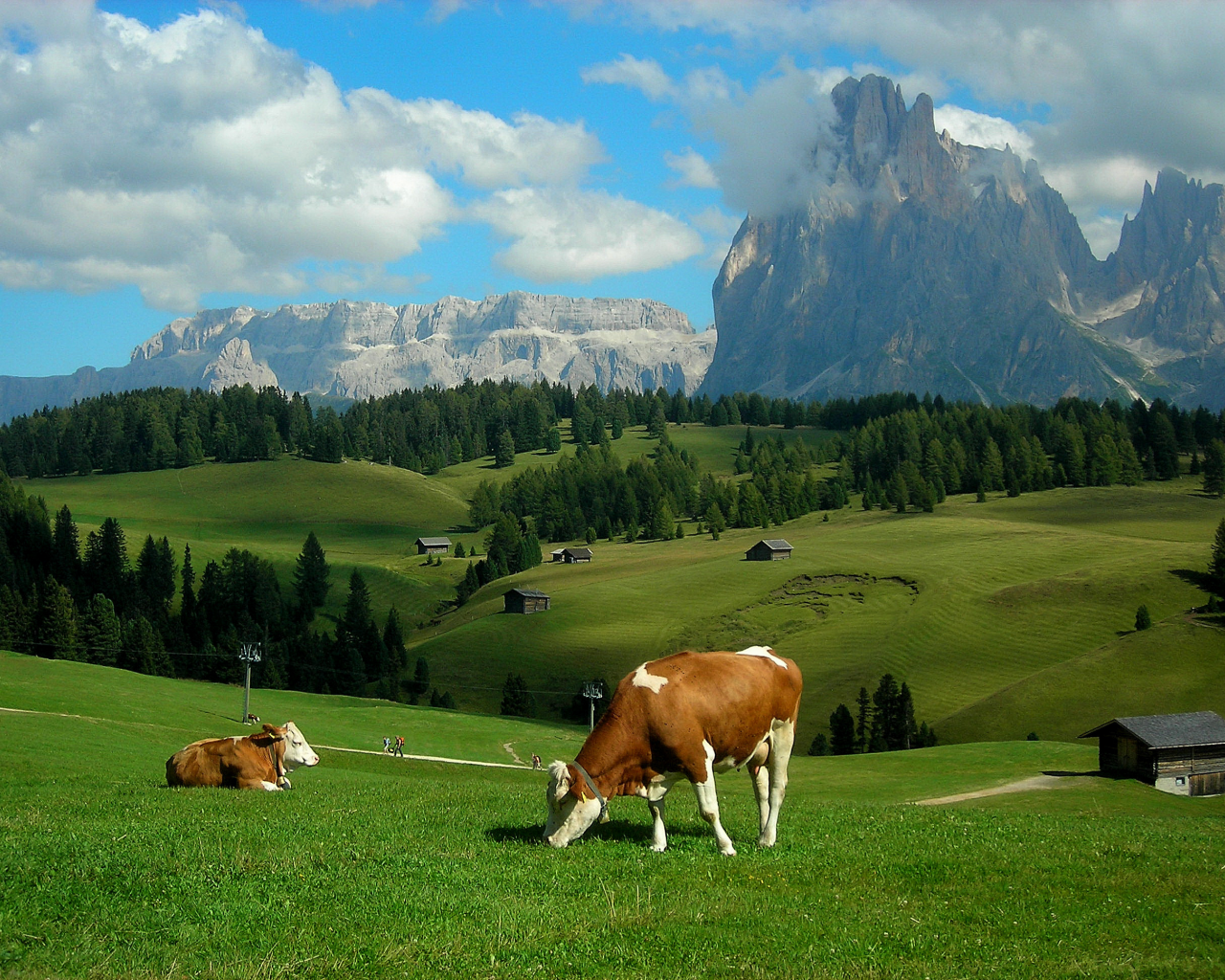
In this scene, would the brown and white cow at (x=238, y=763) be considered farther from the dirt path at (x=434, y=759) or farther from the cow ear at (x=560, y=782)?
the dirt path at (x=434, y=759)

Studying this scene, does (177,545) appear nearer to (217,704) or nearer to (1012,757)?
(217,704)

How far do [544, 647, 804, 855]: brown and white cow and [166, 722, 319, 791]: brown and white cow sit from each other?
434 inches

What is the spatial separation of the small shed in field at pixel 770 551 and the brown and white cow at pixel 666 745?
137m

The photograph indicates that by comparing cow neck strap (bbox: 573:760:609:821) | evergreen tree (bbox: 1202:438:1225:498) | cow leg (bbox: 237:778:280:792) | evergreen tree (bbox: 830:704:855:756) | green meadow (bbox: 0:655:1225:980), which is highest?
evergreen tree (bbox: 1202:438:1225:498)

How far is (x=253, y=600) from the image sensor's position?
140375mm

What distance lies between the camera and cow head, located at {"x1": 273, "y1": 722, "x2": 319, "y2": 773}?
24.6m

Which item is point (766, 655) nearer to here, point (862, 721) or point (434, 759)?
point (434, 759)

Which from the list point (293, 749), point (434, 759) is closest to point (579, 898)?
point (293, 749)

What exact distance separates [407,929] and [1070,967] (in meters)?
6.41

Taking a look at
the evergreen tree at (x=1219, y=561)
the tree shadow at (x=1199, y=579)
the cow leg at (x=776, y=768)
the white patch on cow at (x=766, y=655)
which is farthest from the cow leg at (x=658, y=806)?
the evergreen tree at (x=1219, y=561)

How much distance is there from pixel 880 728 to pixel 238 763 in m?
77.7

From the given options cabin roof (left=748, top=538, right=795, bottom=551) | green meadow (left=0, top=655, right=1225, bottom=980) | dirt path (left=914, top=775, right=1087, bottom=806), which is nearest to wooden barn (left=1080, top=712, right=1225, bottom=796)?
dirt path (left=914, top=775, right=1087, bottom=806)

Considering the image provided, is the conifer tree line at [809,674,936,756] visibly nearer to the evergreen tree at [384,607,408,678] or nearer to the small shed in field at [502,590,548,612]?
the evergreen tree at [384,607,408,678]

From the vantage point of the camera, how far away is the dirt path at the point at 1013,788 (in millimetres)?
45312
